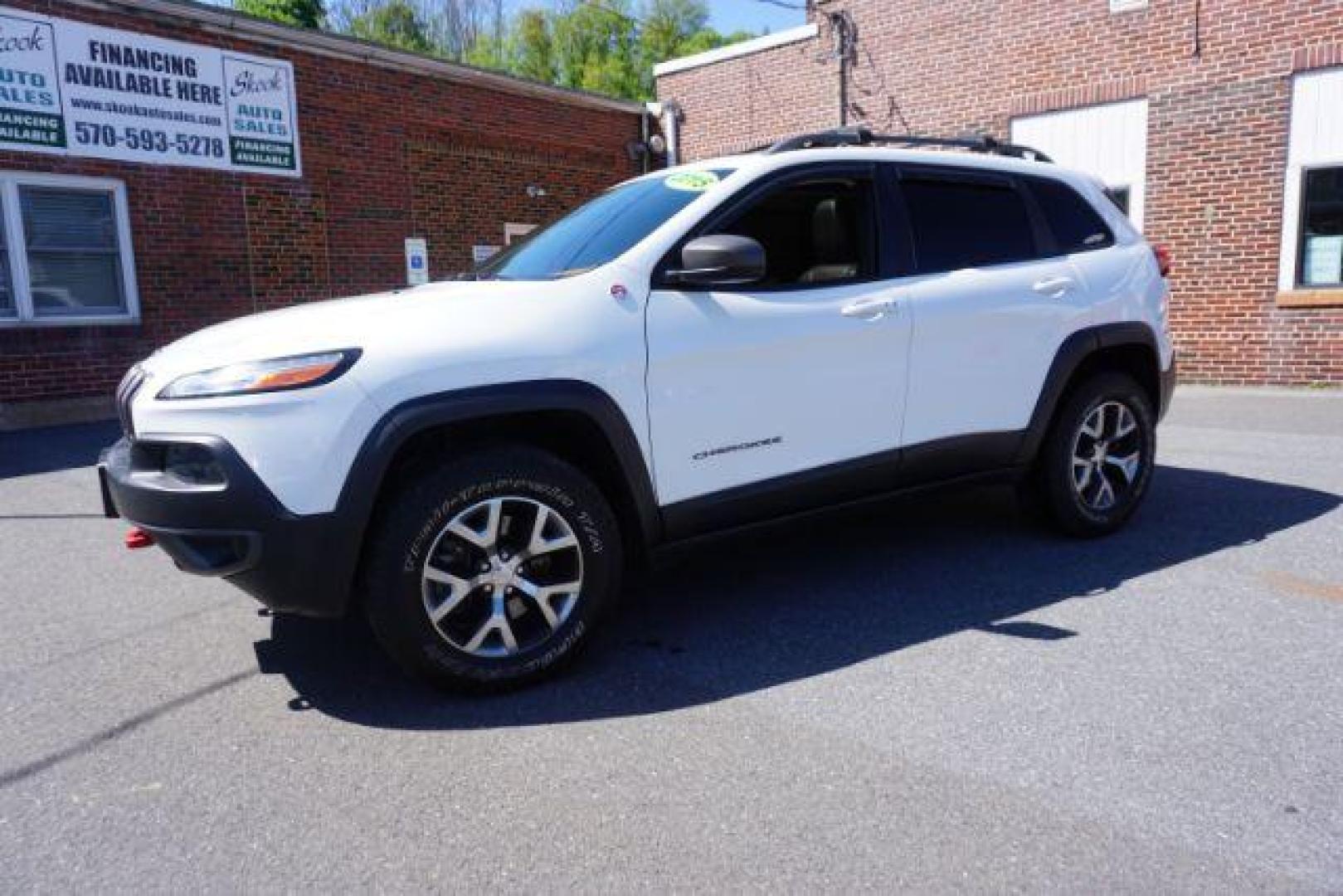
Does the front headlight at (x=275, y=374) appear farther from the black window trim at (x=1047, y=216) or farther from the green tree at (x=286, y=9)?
the green tree at (x=286, y=9)

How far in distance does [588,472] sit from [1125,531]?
9.97ft

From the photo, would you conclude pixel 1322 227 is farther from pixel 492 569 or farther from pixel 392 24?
pixel 392 24

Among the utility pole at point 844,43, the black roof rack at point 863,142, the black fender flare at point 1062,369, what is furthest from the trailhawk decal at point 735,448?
the utility pole at point 844,43

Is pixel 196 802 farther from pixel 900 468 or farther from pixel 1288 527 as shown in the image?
pixel 1288 527

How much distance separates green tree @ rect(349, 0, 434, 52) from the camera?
3353 cm

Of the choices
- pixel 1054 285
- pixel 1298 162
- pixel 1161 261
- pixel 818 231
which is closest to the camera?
pixel 818 231

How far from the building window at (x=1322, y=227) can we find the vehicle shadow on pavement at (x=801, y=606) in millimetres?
6369

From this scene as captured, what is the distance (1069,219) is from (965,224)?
2.58 ft

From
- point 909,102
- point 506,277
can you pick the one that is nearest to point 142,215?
point 506,277

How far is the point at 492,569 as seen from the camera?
9.95ft

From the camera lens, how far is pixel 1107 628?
3496 millimetres

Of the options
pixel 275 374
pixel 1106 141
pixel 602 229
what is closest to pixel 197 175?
pixel 602 229

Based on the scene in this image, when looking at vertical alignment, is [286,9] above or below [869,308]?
above

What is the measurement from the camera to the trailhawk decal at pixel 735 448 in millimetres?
3344
